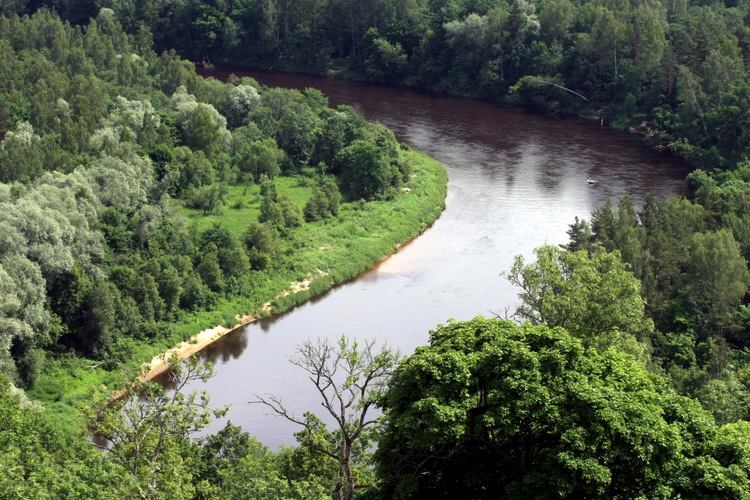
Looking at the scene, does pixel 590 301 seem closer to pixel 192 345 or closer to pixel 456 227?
pixel 192 345

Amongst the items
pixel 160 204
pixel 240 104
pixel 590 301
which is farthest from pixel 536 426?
pixel 240 104

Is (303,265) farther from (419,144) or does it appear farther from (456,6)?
(456,6)

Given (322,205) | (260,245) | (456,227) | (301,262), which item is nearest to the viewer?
(260,245)

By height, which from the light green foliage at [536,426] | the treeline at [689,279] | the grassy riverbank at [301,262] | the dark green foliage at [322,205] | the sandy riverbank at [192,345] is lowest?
the sandy riverbank at [192,345]

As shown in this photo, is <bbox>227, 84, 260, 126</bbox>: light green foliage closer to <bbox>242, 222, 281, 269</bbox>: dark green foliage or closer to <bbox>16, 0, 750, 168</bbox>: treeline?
<bbox>242, 222, 281, 269</bbox>: dark green foliage

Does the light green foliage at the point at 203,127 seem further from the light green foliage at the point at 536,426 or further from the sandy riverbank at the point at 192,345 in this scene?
the light green foliage at the point at 536,426

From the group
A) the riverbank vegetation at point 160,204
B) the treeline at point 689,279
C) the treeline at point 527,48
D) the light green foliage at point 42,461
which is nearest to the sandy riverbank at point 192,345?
the riverbank vegetation at point 160,204
